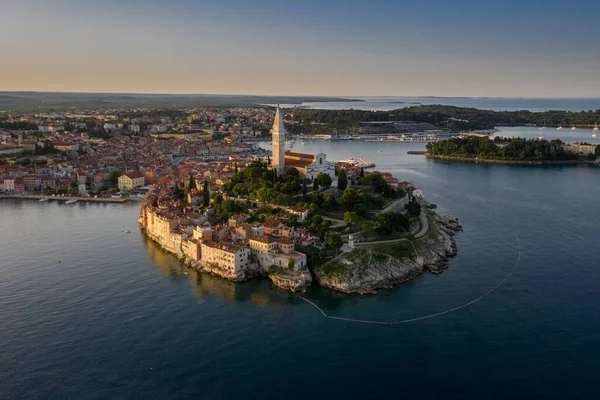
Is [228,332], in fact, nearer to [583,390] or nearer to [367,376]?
[367,376]

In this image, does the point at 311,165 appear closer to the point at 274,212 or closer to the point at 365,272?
the point at 274,212

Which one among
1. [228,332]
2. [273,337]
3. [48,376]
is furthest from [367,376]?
[48,376]

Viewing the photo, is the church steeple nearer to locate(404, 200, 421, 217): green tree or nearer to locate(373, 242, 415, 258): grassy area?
locate(404, 200, 421, 217): green tree

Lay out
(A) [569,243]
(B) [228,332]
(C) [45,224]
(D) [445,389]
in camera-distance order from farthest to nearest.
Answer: (C) [45,224]
(A) [569,243]
(B) [228,332]
(D) [445,389]

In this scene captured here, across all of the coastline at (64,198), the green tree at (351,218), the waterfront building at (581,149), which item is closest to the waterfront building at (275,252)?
the green tree at (351,218)

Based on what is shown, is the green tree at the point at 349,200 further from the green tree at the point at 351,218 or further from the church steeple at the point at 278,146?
the church steeple at the point at 278,146
